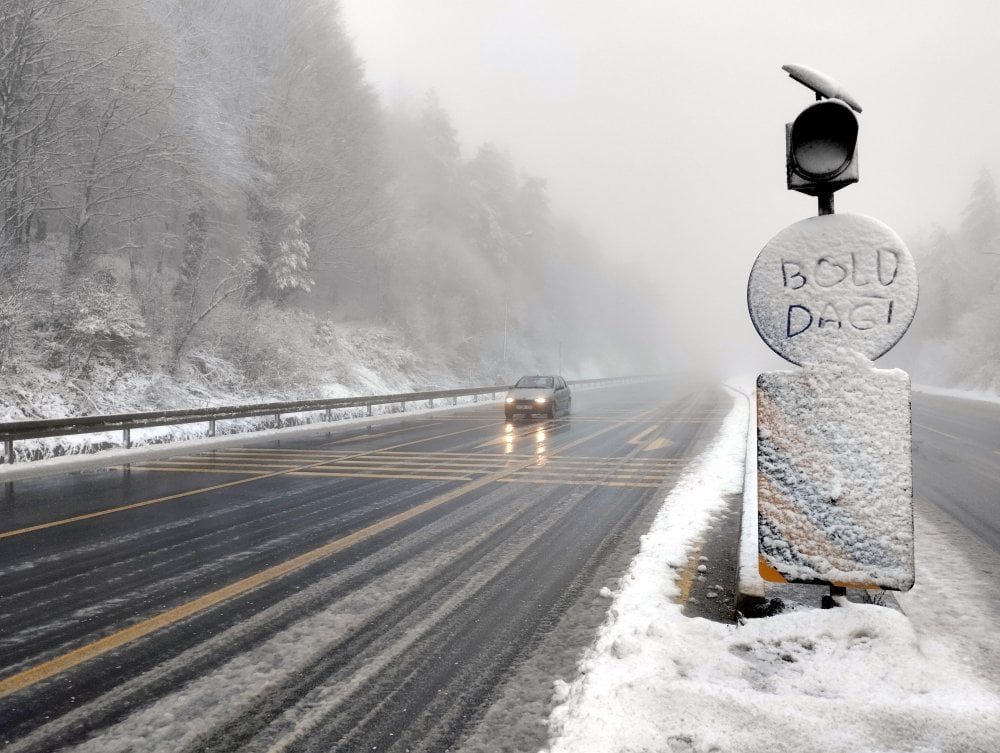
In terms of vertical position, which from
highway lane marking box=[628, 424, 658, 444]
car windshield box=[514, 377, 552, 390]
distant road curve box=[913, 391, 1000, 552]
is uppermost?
car windshield box=[514, 377, 552, 390]

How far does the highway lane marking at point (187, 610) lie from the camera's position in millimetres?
3568

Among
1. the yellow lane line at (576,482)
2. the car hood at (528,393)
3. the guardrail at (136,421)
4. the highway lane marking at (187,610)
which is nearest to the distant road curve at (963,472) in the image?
the yellow lane line at (576,482)

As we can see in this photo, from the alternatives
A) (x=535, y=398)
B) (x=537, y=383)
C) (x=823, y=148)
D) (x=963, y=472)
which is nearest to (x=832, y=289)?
(x=823, y=148)

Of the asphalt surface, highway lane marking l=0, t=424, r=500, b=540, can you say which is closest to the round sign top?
the asphalt surface

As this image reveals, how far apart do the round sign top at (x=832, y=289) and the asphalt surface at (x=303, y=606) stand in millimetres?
2277

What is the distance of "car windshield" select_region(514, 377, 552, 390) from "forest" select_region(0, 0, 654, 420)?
381 inches

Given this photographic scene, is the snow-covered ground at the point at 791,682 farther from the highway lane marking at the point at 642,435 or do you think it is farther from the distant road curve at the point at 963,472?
the highway lane marking at the point at 642,435

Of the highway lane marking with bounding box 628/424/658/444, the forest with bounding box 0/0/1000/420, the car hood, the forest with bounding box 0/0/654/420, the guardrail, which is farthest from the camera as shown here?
the car hood

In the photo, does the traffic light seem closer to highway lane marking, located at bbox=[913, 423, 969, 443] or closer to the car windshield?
highway lane marking, located at bbox=[913, 423, 969, 443]

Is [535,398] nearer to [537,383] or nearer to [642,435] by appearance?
[537,383]

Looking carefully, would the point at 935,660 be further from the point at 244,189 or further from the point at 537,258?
the point at 537,258

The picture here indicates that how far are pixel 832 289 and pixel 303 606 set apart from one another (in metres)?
4.05

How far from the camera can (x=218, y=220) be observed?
3086 centimetres

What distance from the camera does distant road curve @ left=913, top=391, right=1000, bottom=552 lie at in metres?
7.76
